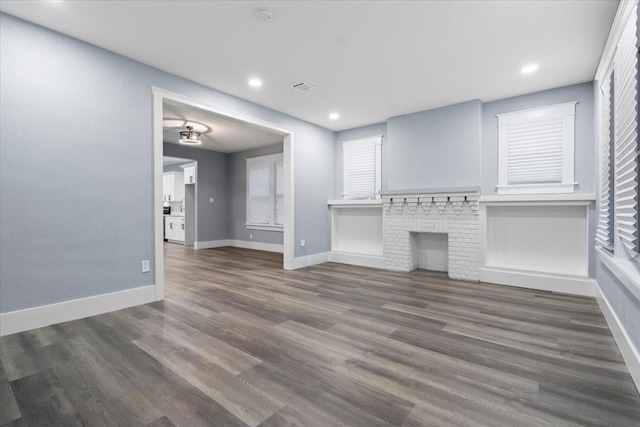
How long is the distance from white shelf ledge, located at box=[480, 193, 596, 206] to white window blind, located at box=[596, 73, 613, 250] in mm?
336

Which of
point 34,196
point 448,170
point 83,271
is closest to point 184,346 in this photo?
point 83,271

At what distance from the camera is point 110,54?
310 cm

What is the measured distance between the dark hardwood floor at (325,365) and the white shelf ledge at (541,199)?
1187 mm

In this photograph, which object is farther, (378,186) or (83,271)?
(378,186)

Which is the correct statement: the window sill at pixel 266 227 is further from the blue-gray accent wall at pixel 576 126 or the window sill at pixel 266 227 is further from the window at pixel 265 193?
the blue-gray accent wall at pixel 576 126

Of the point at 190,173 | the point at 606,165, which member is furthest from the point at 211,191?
the point at 606,165

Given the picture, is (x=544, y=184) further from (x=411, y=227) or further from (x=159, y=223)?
(x=159, y=223)

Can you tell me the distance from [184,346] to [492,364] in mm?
2230

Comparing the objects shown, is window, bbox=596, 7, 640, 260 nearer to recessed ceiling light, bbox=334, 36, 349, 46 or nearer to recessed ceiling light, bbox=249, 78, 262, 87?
recessed ceiling light, bbox=334, 36, 349, 46

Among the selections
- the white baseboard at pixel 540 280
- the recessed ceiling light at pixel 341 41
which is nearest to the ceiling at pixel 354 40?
the recessed ceiling light at pixel 341 41

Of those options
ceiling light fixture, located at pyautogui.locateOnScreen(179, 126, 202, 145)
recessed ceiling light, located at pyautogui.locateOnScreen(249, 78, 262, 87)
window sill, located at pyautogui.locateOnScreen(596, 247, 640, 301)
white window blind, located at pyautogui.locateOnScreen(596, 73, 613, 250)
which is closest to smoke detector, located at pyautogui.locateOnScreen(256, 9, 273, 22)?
recessed ceiling light, located at pyautogui.locateOnScreen(249, 78, 262, 87)

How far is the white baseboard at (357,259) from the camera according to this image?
18.0 feet

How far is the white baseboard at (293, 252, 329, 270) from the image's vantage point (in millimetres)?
5391

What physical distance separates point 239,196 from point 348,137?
13.1 feet
